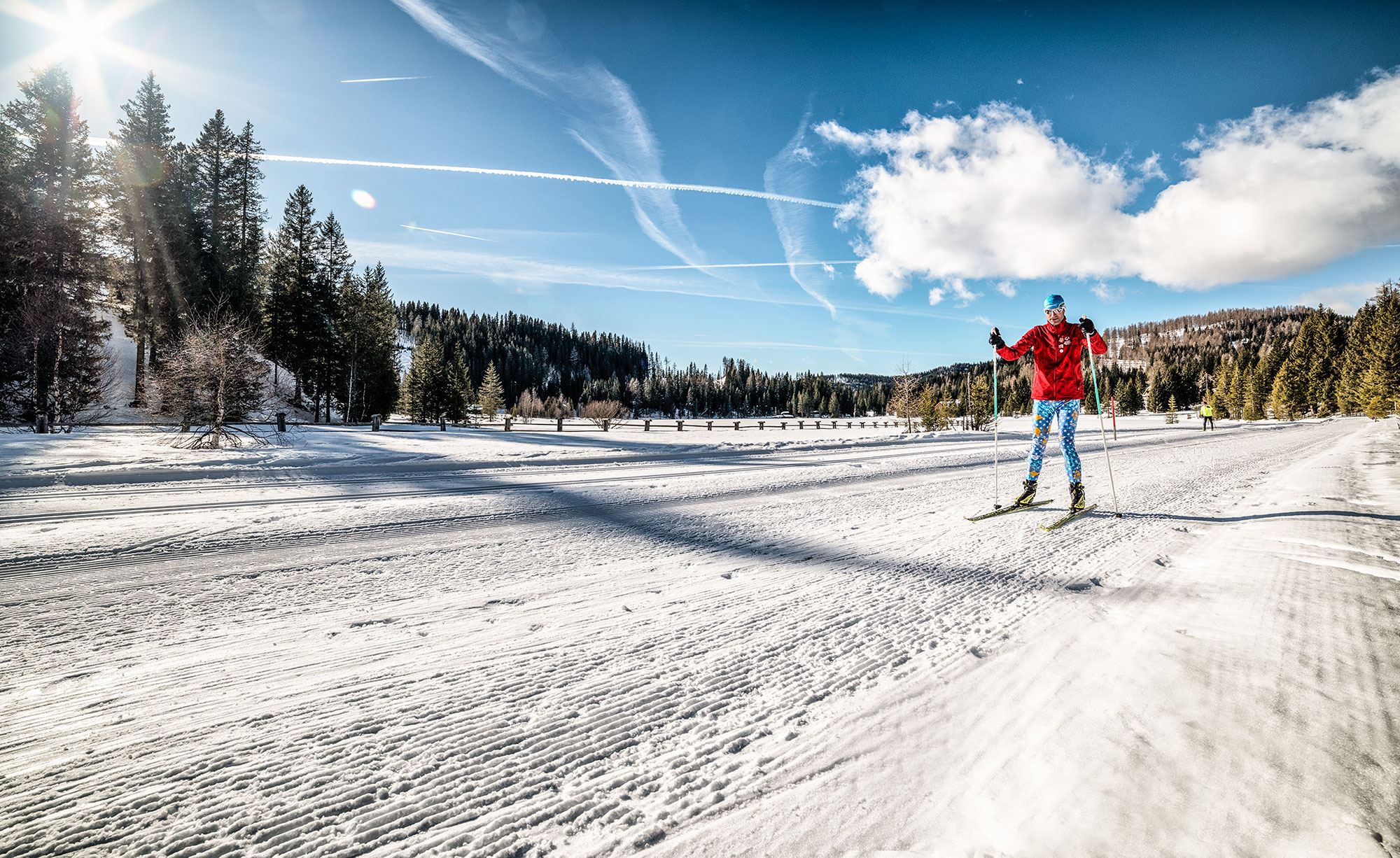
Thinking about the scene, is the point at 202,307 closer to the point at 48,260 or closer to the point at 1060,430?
the point at 48,260

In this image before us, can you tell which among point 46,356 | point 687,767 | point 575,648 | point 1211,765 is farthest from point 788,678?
point 46,356

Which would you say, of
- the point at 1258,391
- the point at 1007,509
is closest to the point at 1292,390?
the point at 1258,391

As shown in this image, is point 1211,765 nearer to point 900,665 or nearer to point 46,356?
point 900,665

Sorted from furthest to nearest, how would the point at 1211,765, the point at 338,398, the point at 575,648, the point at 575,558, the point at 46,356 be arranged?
the point at 338,398 → the point at 46,356 → the point at 575,558 → the point at 575,648 → the point at 1211,765

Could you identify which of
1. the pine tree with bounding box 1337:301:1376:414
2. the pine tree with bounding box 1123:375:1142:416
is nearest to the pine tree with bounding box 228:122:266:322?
the pine tree with bounding box 1337:301:1376:414

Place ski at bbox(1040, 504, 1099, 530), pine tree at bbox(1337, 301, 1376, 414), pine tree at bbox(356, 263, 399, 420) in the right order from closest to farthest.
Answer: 1. ski at bbox(1040, 504, 1099, 530)
2. pine tree at bbox(356, 263, 399, 420)
3. pine tree at bbox(1337, 301, 1376, 414)

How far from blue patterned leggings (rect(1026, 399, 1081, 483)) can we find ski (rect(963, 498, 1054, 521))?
0.34 metres

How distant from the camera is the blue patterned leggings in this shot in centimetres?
546

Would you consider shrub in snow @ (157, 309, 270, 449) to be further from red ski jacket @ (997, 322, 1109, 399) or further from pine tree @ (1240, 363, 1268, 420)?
pine tree @ (1240, 363, 1268, 420)

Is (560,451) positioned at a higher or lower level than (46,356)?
lower

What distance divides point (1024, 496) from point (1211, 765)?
463 centimetres

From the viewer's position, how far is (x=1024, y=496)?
564 centimetres

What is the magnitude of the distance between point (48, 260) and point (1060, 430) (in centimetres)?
3762

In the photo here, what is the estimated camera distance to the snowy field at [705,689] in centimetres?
140
